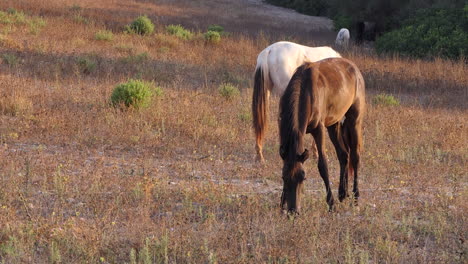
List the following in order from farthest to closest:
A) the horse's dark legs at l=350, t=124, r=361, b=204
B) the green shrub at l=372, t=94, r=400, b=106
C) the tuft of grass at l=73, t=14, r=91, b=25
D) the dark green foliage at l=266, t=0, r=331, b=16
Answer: the dark green foliage at l=266, t=0, r=331, b=16, the tuft of grass at l=73, t=14, r=91, b=25, the green shrub at l=372, t=94, r=400, b=106, the horse's dark legs at l=350, t=124, r=361, b=204

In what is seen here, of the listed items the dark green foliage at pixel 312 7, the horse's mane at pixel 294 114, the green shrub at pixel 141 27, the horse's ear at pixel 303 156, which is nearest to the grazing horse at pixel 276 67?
the horse's mane at pixel 294 114

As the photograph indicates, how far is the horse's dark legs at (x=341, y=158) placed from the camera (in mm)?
6812

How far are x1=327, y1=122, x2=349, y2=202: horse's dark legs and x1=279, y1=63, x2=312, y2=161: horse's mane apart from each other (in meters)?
1.16

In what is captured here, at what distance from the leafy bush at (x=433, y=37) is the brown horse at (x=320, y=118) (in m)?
13.5

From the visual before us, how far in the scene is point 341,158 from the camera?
6.99 metres

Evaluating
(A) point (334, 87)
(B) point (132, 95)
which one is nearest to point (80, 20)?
(B) point (132, 95)

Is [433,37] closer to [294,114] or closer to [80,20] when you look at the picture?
[80,20]

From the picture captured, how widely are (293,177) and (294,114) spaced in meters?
0.66

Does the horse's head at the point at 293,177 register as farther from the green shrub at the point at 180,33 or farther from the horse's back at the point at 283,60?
the green shrub at the point at 180,33

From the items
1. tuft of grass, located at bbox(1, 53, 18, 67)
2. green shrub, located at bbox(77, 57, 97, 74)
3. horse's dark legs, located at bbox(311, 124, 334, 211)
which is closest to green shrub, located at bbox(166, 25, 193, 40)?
green shrub, located at bbox(77, 57, 97, 74)

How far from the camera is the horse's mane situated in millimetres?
5594

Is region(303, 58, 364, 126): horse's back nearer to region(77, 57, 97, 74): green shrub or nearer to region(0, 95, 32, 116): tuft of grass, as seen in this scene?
region(0, 95, 32, 116): tuft of grass

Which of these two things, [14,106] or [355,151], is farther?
[14,106]

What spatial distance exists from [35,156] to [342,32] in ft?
68.5
